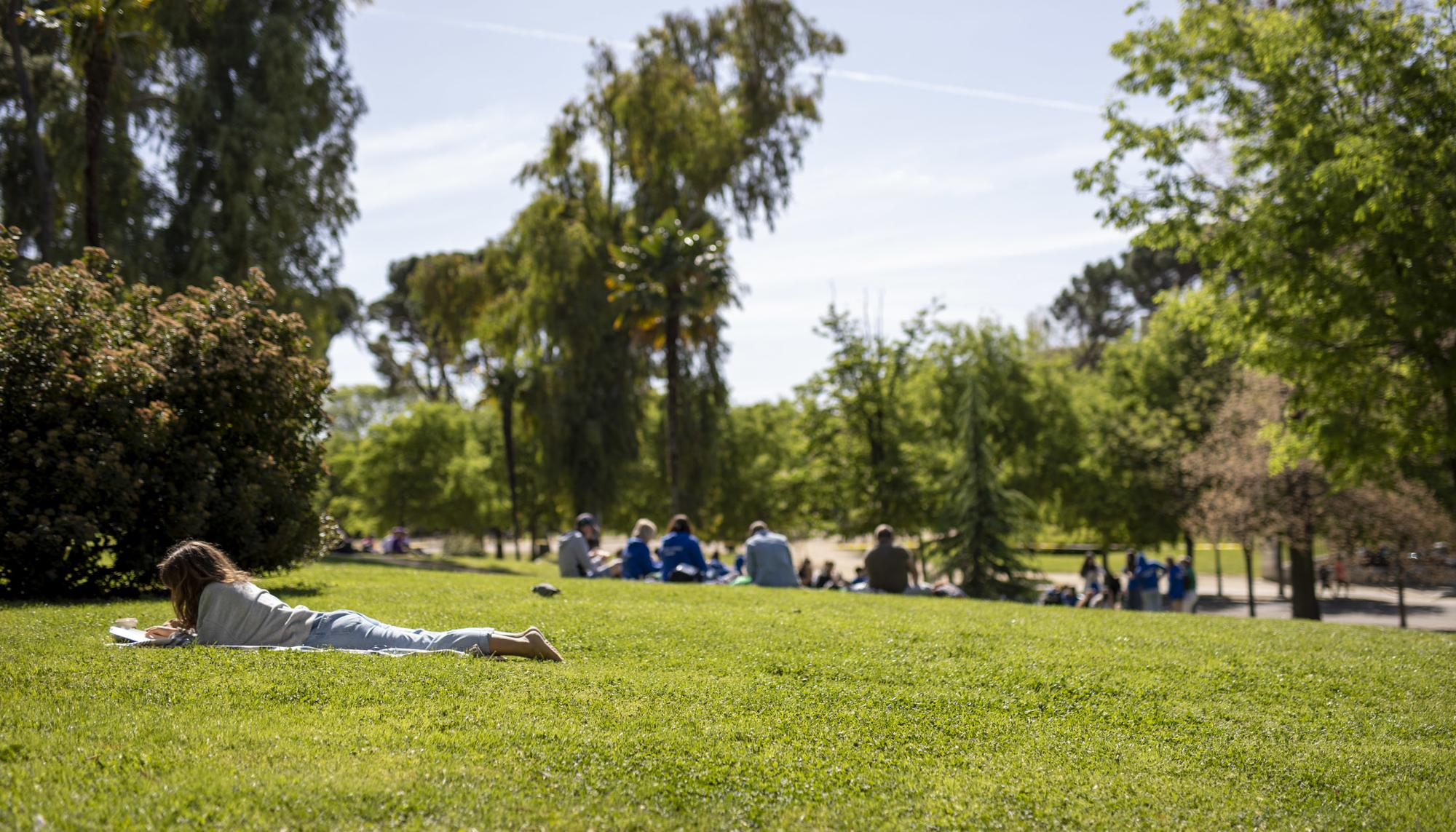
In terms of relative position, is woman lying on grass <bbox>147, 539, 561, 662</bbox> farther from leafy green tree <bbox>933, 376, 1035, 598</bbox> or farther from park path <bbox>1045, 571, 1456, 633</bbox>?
park path <bbox>1045, 571, 1456, 633</bbox>

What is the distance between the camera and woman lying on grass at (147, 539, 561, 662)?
25.5 ft

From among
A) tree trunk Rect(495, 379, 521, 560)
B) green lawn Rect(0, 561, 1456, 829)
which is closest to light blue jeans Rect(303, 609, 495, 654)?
green lawn Rect(0, 561, 1456, 829)

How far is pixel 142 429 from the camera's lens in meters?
11.2

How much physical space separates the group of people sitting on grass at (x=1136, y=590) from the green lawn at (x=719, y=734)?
1433cm

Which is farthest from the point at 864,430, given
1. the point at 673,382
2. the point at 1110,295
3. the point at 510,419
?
the point at 1110,295

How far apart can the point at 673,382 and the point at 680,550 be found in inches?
618

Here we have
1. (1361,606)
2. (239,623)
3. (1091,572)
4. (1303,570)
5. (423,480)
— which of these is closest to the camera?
(239,623)

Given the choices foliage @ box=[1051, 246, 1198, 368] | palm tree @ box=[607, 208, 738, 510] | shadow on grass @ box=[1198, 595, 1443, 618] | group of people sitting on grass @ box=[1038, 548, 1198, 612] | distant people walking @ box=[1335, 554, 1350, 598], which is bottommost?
shadow on grass @ box=[1198, 595, 1443, 618]

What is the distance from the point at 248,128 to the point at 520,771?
25101mm

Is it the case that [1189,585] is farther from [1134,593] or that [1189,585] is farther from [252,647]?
[252,647]

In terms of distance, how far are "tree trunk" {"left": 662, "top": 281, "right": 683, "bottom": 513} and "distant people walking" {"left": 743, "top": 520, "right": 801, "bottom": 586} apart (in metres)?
14.1

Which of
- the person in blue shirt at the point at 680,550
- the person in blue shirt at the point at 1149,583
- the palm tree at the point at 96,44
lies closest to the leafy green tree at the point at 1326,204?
the person in blue shirt at the point at 1149,583

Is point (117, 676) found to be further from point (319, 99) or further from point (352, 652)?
point (319, 99)

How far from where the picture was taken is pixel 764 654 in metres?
8.54
